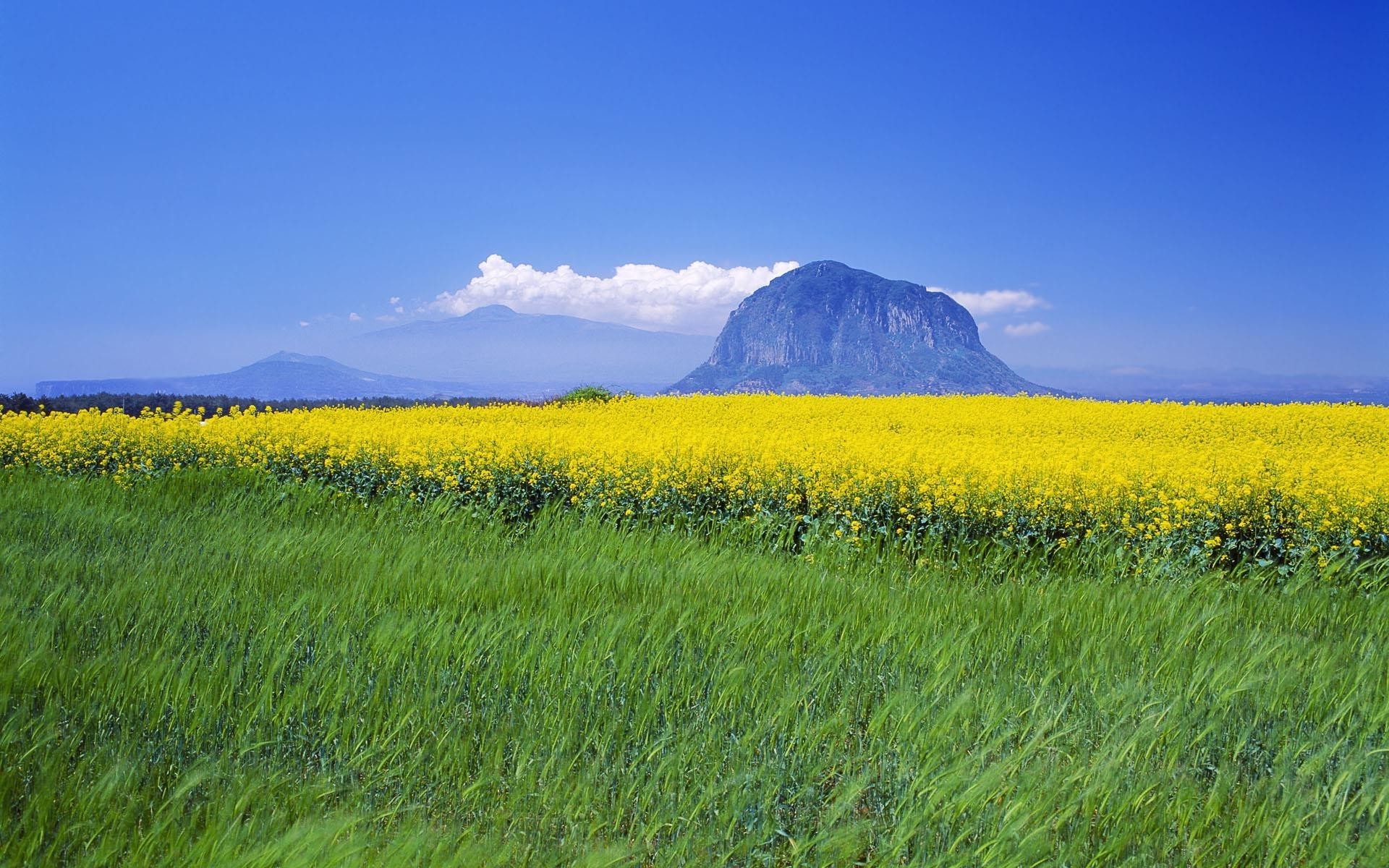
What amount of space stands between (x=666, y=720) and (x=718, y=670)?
1.58 feet

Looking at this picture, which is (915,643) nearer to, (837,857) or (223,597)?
(837,857)

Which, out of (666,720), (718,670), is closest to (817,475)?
(718,670)

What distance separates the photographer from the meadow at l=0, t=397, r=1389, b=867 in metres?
2.45

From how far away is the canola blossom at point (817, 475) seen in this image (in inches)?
271

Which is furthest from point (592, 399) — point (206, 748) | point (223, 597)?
point (206, 748)

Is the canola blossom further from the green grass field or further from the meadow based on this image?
the green grass field

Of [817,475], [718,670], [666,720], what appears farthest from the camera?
[817,475]

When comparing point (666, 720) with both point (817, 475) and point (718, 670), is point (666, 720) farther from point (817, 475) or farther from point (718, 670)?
point (817, 475)

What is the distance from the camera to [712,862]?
236 cm

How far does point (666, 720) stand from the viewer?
3033 mm

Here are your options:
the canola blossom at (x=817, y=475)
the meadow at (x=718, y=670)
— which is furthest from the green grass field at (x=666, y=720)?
the canola blossom at (x=817, y=475)

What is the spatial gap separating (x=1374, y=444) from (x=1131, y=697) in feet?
51.0

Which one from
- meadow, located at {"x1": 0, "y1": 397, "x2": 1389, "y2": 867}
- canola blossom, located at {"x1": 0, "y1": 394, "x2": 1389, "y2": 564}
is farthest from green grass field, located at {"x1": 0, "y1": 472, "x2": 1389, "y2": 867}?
canola blossom, located at {"x1": 0, "y1": 394, "x2": 1389, "y2": 564}

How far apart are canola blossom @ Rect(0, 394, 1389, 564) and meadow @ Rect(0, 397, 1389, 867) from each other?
52mm
